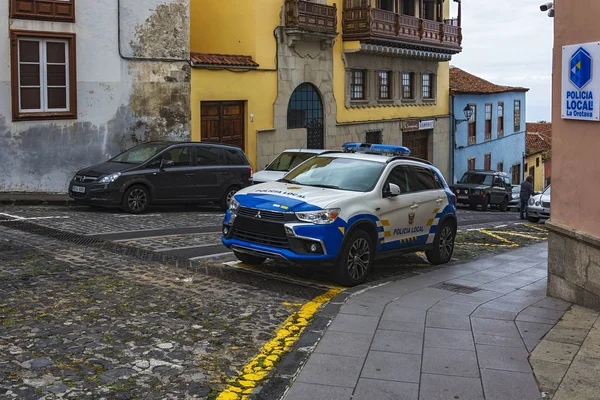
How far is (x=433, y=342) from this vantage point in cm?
758

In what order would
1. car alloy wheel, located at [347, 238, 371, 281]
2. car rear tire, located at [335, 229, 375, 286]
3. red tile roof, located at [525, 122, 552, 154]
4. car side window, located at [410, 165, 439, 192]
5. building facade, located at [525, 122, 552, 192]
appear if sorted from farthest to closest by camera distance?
1. red tile roof, located at [525, 122, 552, 154]
2. building facade, located at [525, 122, 552, 192]
3. car side window, located at [410, 165, 439, 192]
4. car alloy wheel, located at [347, 238, 371, 281]
5. car rear tire, located at [335, 229, 375, 286]

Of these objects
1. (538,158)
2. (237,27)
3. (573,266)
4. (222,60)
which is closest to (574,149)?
(573,266)

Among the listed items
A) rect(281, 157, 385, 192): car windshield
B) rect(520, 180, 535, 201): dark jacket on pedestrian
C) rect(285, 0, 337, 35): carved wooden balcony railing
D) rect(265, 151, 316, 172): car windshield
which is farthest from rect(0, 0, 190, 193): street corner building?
rect(520, 180, 535, 201): dark jacket on pedestrian

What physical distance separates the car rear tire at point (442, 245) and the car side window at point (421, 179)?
2.44ft

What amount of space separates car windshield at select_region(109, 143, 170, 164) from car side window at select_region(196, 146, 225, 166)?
0.96 m

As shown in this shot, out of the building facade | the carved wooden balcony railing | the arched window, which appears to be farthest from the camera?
the building facade

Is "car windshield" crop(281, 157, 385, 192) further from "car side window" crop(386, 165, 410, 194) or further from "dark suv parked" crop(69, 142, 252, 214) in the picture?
"dark suv parked" crop(69, 142, 252, 214)

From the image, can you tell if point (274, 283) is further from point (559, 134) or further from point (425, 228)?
point (559, 134)

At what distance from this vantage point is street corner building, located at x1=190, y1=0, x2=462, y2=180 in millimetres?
25438

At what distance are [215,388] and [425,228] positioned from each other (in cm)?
660

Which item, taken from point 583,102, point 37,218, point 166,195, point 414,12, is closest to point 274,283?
point 583,102

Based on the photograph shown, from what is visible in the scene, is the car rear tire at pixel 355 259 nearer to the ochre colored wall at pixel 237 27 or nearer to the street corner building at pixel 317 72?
the street corner building at pixel 317 72

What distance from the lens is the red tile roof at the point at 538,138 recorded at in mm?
54544

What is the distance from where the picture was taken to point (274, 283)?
10.1 metres
